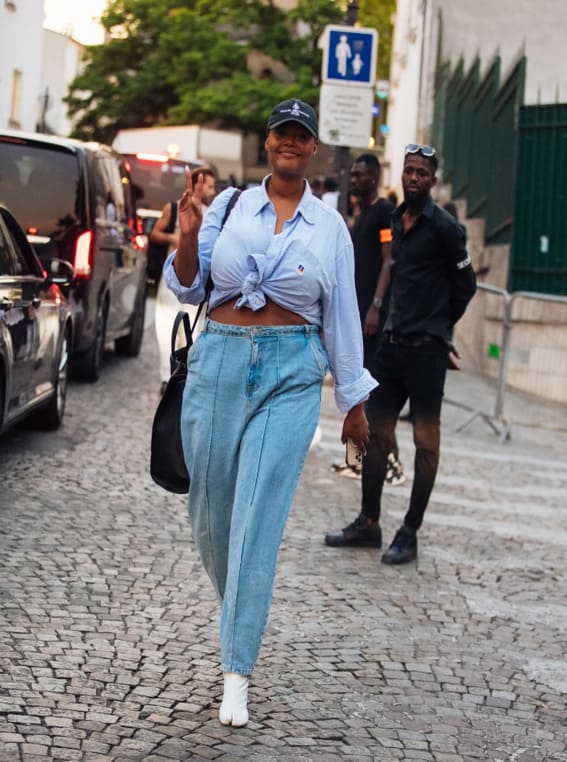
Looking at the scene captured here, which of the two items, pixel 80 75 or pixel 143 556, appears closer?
pixel 143 556

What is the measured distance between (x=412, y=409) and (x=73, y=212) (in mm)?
5255

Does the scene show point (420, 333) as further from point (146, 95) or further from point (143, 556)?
point (146, 95)

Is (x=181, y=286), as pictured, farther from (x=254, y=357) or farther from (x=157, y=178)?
(x=157, y=178)

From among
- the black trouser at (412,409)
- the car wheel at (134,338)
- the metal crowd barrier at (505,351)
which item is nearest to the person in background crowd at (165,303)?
the metal crowd barrier at (505,351)

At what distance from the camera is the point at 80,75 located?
190ft

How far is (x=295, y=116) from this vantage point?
475cm

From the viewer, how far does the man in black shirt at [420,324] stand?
7387mm

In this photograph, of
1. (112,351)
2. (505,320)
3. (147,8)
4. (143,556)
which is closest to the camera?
(143,556)

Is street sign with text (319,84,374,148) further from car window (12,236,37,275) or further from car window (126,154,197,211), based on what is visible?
car window (126,154,197,211)

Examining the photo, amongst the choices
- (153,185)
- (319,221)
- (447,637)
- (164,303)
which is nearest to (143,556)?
(447,637)

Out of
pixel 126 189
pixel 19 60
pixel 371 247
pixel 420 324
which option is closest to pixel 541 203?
pixel 126 189

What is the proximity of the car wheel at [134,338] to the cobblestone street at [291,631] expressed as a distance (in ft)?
18.8

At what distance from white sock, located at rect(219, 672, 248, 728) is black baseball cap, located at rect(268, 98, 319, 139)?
1.69 meters

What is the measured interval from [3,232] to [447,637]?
15.1ft
